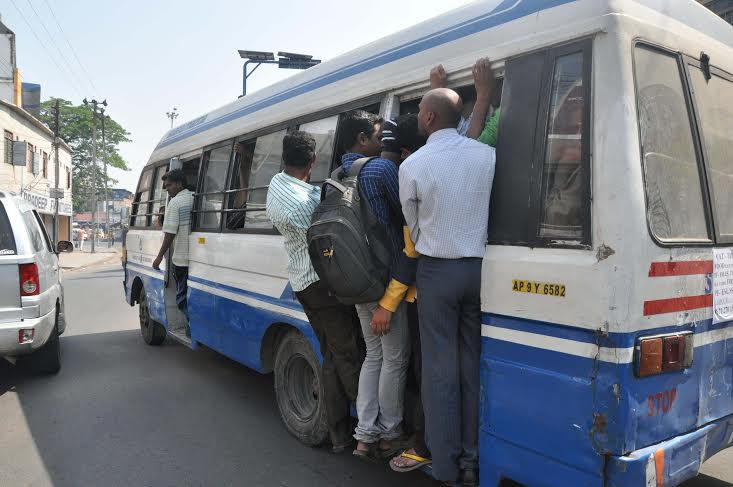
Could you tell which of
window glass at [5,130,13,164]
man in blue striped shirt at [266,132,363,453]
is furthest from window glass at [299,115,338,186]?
window glass at [5,130,13,164]

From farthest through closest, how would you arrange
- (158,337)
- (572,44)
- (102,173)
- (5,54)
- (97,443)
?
(102,173)
(5,54)
(158,337)
(97,443)
(572,44)

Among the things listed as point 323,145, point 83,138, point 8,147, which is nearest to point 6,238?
point 323,145

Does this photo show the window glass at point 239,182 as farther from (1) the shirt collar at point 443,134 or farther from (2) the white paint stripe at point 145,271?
(1) the shirt collar at point 443,134

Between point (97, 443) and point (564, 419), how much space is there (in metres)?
3.47

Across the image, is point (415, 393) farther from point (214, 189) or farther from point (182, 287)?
point (182, 287)

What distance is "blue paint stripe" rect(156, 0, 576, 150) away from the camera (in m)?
2.62

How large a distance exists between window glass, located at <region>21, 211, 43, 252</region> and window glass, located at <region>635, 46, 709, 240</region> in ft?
17.3

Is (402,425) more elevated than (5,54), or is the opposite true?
(5,54)

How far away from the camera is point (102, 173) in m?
45.2

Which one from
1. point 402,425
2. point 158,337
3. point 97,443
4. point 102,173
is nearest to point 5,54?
point 102,173

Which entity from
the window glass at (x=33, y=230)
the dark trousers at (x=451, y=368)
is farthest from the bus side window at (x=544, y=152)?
the window glass at (x=33, y=230)

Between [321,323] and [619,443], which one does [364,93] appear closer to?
[321,323]

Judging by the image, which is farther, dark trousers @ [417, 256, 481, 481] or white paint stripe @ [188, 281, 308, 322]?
white paint stripe @ [188, 281, 308, 322]

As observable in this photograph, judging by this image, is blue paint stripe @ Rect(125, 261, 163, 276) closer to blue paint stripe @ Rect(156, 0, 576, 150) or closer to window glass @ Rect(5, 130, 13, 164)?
blue paint stripe @ Rect(156, 0, 576, 150)
